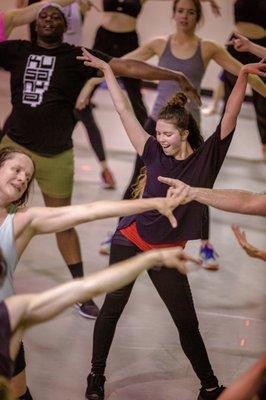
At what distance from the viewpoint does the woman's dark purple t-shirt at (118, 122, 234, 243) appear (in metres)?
3.24

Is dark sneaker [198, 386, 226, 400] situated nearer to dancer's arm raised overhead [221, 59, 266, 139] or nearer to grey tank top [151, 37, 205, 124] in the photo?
dancer's arm raised overhead [221, 59, 266, 139]

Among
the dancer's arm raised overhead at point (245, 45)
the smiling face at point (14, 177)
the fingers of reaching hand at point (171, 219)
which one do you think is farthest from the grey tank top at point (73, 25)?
the fingers of reaching hand at point (171, 219)

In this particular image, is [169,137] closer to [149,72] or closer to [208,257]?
[149,72]

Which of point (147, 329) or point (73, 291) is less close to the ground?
point (73, 291)

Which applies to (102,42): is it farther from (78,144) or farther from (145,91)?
(145,91)

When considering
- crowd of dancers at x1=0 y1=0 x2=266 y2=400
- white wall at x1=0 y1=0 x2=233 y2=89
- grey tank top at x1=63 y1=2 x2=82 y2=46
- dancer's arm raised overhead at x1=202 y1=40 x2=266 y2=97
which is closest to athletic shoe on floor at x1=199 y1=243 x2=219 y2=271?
crowd of dancers at x1=0 y1=0 x2=266 y2=400

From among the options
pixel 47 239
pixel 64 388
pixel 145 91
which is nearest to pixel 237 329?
pixel 64 388

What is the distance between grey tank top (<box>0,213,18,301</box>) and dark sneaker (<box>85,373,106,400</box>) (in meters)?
0.85

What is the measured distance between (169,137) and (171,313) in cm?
70

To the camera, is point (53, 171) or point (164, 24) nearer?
point (53, 171)

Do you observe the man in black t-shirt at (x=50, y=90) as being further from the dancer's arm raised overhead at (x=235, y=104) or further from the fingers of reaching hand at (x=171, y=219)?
the fingers of reaching hand at (x=171, y=219)

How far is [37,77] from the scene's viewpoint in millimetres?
4016

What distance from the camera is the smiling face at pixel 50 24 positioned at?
13.0 ft

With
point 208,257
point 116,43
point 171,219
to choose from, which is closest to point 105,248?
point 208,257
